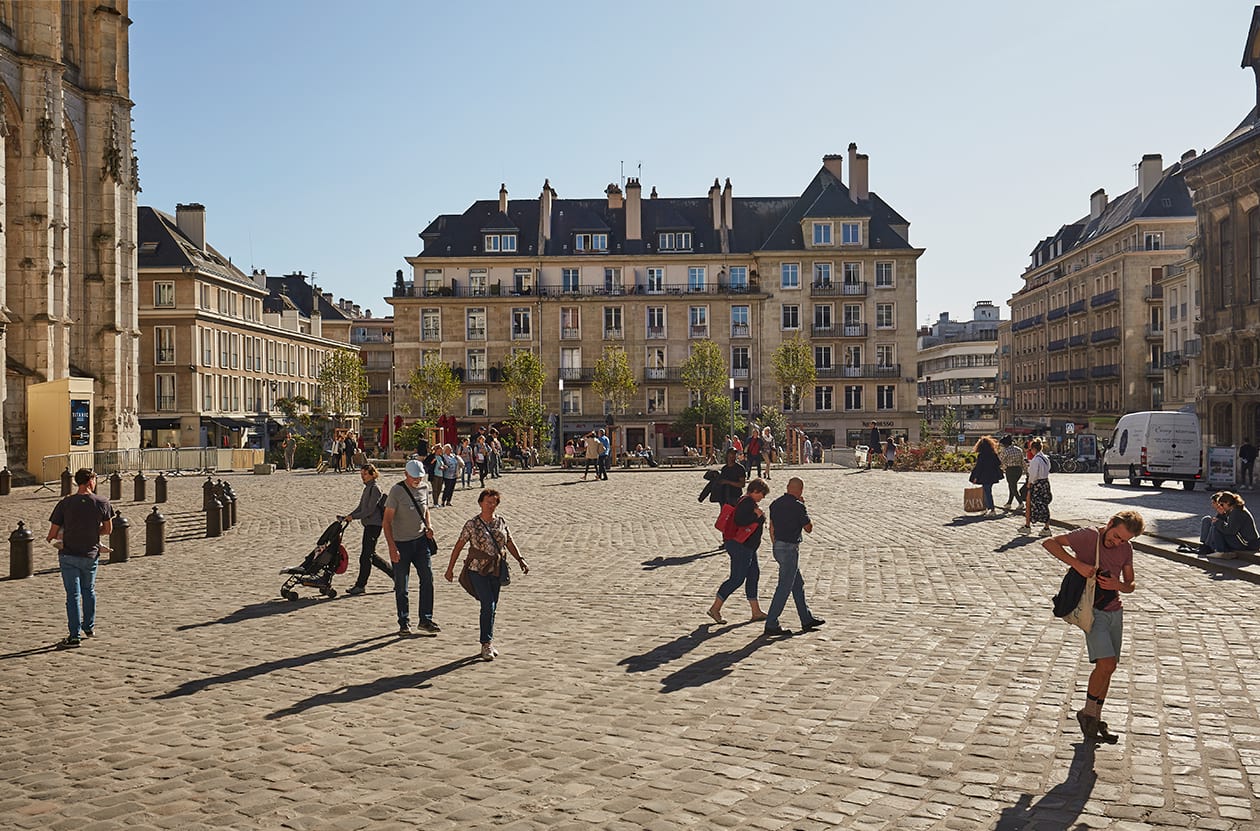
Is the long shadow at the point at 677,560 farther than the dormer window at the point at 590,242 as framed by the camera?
No

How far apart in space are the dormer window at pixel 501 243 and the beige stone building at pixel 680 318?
0.38 metres

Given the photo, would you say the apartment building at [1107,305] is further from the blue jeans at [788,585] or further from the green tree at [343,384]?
the blue jeans at [788,585]

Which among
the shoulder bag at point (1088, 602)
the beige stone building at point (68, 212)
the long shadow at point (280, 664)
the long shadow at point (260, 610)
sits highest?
the beige stone building at point (68, 212)

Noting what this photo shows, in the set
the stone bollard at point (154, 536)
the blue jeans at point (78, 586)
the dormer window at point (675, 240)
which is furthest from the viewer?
the dormer window at point (675, 240)

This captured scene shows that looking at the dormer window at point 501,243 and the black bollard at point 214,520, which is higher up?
the dormer window at point 501,243

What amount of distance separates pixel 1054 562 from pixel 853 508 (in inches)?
375

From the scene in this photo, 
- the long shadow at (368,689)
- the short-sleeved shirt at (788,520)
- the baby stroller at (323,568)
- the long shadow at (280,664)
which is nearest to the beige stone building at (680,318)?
the baby stroller at (323,568)

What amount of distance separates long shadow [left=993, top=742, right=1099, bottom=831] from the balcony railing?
74.7 metres

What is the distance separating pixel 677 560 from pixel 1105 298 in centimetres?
6867

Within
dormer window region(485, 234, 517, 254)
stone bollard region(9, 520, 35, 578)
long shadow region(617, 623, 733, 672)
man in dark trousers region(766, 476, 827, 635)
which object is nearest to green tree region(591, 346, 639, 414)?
dormer window region(485, 234, 517, 254)

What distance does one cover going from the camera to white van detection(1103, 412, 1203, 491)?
3291cm

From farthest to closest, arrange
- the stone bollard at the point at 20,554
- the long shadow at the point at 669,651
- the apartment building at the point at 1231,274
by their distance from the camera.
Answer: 1. the apartment building at the point at 1231,274
2. the stone bollard at the point at 20,554
3. the long shadow at the point at 669,651

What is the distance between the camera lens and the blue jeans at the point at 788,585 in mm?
10406

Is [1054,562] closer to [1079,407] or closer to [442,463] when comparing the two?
[442,463]
